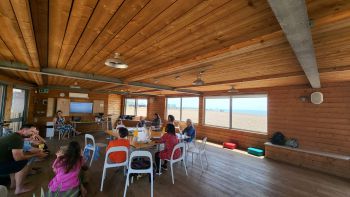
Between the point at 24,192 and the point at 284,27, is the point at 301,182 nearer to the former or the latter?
the point at 284,27

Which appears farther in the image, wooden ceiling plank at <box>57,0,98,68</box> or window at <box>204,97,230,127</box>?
window at <box>204,97,230,127</box>

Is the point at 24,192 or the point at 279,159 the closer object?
the point at 24,192

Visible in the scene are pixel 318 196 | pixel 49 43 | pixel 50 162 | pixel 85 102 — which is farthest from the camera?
pixel 85 102

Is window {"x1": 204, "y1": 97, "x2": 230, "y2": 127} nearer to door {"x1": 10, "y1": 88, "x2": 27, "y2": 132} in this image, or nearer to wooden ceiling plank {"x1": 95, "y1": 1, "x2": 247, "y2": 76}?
wooden ceiling plank {"x1": 95, "y1": 1, "x2": 247, "y2": 76}

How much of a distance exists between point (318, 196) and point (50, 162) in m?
6.01

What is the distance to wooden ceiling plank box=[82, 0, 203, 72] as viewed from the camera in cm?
127

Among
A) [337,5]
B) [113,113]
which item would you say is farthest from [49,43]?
[113,113]

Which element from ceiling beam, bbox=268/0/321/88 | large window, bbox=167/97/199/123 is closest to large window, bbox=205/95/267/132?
large window, bbox=167/97/199/123

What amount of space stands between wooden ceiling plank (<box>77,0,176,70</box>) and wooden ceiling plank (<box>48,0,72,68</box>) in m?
0.50

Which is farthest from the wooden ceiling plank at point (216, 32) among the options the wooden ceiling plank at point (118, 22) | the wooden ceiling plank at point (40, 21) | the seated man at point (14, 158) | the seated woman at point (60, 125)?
the seated woman at point (60, 125)

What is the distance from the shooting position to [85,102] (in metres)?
8.70

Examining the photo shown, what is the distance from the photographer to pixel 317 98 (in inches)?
171

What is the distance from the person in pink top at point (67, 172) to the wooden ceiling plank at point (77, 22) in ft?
4.57

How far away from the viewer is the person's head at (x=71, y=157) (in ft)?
6.53
